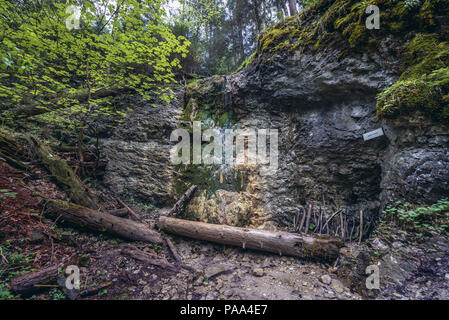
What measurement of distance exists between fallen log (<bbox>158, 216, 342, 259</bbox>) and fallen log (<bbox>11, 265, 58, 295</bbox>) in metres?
2.11

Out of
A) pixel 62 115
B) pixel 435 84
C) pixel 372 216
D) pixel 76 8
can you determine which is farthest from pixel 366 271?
pixel 62 115

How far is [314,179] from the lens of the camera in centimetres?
466

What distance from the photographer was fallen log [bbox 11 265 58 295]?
7.55 feet

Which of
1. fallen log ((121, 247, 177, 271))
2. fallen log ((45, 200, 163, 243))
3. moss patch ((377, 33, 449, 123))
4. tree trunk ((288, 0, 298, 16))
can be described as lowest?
fallen log ((121, 247, 177, 271))

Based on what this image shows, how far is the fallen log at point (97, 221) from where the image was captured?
11.8ft

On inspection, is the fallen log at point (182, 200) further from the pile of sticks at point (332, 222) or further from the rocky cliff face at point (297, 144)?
the pile of sticks at point (332, 222)

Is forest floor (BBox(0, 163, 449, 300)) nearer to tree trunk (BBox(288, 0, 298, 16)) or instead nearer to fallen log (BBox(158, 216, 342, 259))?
fallen log (BBox(158, 216, 342, 259))

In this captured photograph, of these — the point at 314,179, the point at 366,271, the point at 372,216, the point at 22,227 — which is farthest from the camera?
the point at 314,179

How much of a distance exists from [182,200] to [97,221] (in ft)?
7.20

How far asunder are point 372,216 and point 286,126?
3.18 m

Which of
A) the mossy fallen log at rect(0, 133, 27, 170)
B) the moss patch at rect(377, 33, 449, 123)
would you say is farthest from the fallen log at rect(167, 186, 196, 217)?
the moss patch at rect(377, 33, 449, 123)

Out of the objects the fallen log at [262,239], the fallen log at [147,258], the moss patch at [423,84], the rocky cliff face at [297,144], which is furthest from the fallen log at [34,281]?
the moss patch at [423,84]

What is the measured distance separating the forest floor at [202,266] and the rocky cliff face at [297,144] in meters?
1.09
